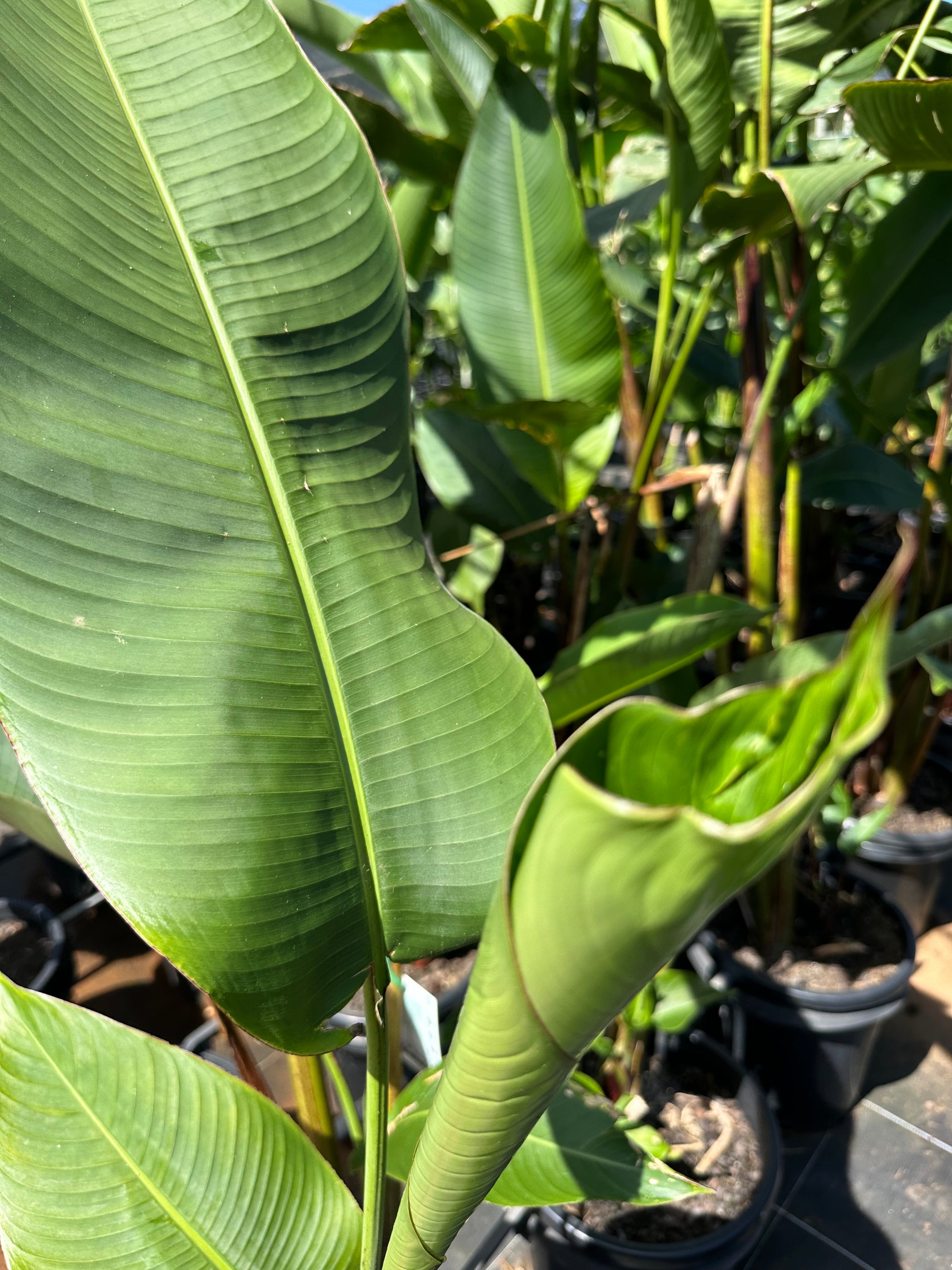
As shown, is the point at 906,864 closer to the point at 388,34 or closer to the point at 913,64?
the point at 913,64

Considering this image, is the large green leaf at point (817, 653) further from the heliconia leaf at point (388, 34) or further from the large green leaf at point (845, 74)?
the heliconia leaf at point (388, 34)

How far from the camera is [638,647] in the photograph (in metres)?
0.56

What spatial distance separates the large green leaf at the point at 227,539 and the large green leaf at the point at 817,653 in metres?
0.17

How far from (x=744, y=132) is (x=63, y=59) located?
72cm

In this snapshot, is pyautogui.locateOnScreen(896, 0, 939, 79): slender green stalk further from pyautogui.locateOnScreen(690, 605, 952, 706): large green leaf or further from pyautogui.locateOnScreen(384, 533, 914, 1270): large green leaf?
pyautogui.locateOnScreen(384, 533, 914, 1270): large green leaf

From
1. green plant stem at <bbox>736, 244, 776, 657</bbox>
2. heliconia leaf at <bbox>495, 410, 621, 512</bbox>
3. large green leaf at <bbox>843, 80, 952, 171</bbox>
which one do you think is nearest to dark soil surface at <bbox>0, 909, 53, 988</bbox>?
heliconia leaf at <bbox>495, 410, 621, 512</bbox>

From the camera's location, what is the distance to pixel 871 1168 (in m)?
0.99

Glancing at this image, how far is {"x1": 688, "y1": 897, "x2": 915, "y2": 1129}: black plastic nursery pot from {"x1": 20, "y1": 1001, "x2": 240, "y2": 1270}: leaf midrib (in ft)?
2.20

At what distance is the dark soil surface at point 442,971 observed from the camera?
3.32 ft

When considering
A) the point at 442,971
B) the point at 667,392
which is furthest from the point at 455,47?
the point at 442,971

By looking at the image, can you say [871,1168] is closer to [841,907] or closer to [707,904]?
[841,907]

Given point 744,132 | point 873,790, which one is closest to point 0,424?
point 744,132

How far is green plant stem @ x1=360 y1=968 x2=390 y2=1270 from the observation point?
0.39 metres

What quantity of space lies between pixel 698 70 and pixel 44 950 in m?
1.27
